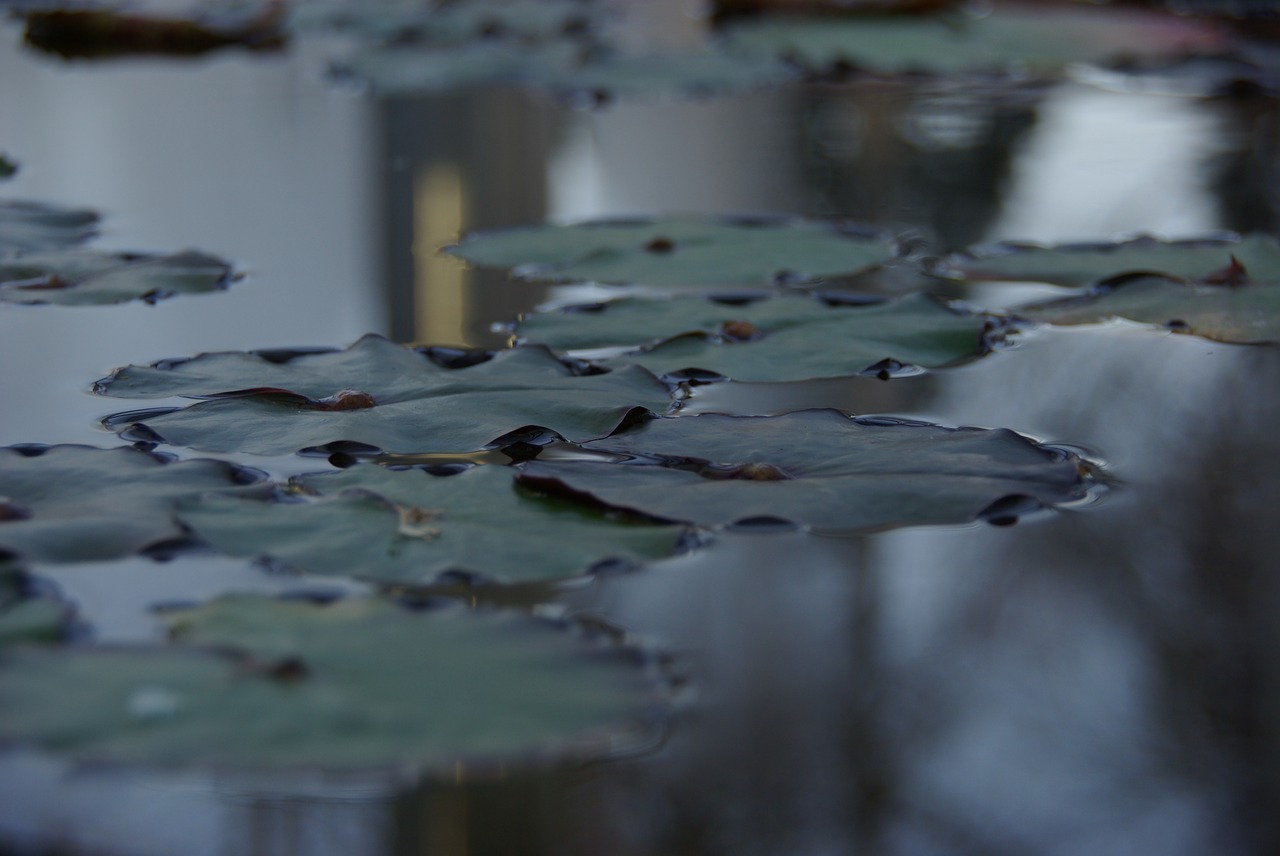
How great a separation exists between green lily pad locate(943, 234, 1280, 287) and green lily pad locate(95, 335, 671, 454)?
0.65 metres

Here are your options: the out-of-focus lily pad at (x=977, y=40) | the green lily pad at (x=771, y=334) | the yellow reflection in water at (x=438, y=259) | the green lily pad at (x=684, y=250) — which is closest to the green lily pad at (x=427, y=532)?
the green lily pad at (x=771, y=334)

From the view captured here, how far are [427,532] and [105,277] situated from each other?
92 centimetres

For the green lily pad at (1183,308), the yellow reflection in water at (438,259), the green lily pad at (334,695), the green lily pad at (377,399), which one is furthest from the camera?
the yellow reflection in water at (438,259)

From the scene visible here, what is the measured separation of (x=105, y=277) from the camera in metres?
1.61

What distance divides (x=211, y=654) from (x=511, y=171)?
1.75 metres

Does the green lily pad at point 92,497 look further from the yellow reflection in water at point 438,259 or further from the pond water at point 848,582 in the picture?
the yellow reflection in water at point 438,259

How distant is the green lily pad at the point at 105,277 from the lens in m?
1.54

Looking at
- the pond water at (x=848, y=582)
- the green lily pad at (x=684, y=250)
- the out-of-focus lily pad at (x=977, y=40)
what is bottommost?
the pond water at (x=848, y=582)

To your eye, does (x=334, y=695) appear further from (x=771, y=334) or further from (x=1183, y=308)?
(x=1183, y=308)

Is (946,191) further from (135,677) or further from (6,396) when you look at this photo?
(135,677)

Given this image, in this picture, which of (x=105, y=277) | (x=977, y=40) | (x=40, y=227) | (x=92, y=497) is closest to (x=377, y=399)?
(x=92, y=497)

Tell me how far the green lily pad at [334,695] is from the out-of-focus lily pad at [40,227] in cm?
119

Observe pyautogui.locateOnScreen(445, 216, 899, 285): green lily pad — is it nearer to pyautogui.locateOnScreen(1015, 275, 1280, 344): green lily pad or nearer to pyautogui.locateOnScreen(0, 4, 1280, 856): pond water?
pyautogui.locateOnScreen(0, 4, 1280, 856): pond water

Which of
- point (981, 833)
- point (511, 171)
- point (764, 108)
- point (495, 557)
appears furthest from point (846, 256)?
point (764, 108)
